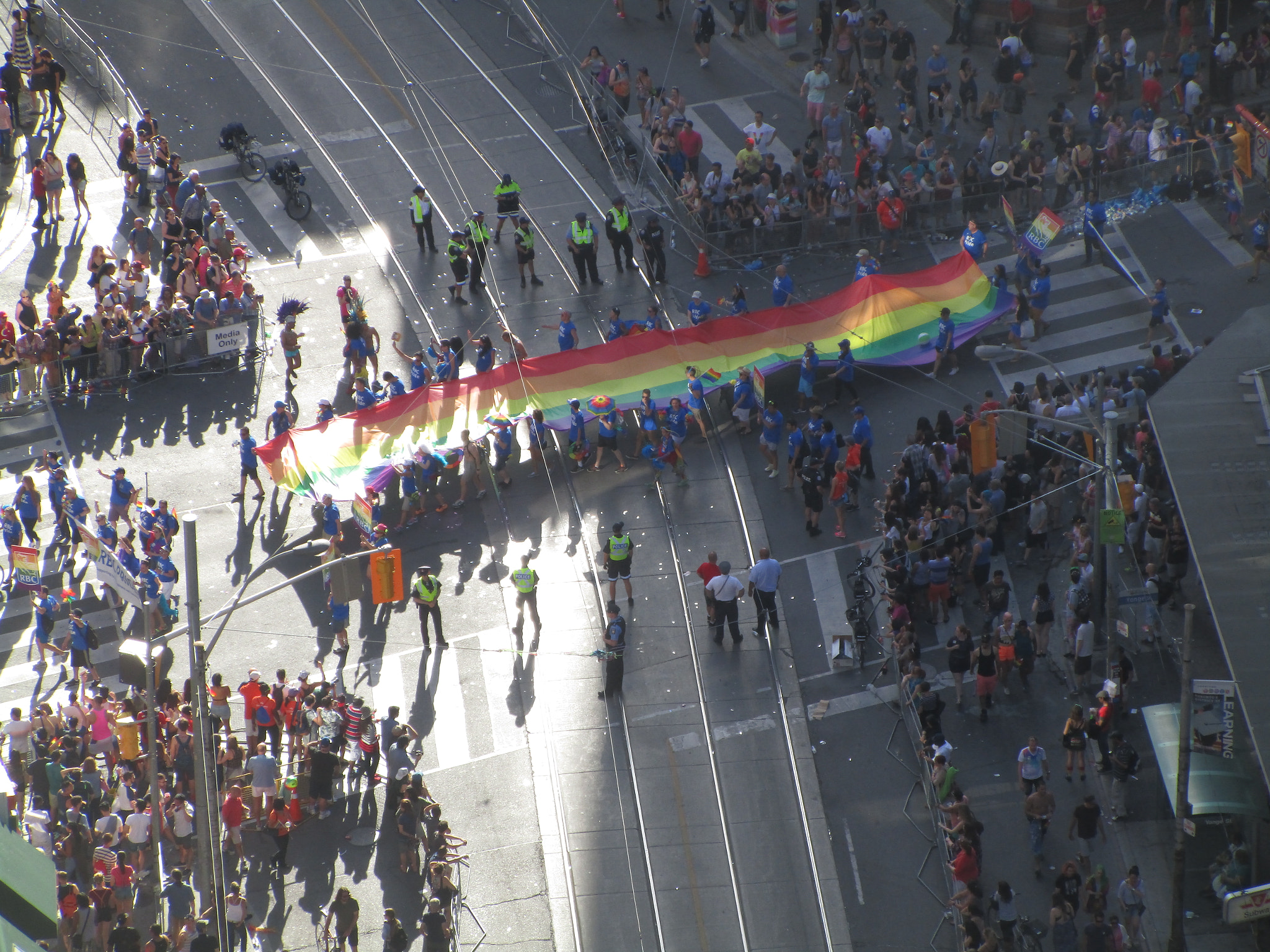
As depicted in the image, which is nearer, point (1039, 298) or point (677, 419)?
point (677, 419)

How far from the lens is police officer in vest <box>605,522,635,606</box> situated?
95.0 ft

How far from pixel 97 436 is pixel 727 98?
17952 millimetres

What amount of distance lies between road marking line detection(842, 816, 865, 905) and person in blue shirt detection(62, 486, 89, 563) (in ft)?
49.1

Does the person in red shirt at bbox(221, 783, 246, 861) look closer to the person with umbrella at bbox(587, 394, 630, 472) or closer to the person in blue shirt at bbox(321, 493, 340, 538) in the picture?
the person in blue shirt at bbox(321, 493, 340, 538)

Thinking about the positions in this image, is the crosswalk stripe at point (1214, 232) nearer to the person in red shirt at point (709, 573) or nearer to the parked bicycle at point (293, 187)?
the person in red shirt at point (709, 573)

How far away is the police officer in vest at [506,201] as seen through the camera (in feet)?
125

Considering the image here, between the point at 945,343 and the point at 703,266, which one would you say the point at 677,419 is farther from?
the point at 703,266

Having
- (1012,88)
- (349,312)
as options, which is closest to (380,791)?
(349,312)

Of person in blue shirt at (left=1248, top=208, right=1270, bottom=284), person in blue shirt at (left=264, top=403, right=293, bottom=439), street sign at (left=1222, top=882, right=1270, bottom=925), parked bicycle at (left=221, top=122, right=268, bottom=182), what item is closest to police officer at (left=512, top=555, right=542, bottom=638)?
person in blue shirt at (left=264, top=403, right=293, bottom=439)

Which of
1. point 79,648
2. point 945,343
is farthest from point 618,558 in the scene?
point 79,648

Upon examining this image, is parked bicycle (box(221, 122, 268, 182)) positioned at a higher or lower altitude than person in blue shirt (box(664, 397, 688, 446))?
higher

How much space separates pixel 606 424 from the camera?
106 feet

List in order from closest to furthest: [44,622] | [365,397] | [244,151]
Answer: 1. [44,622]
2. [365,397]
3. [244,151]

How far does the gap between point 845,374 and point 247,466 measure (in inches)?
447
